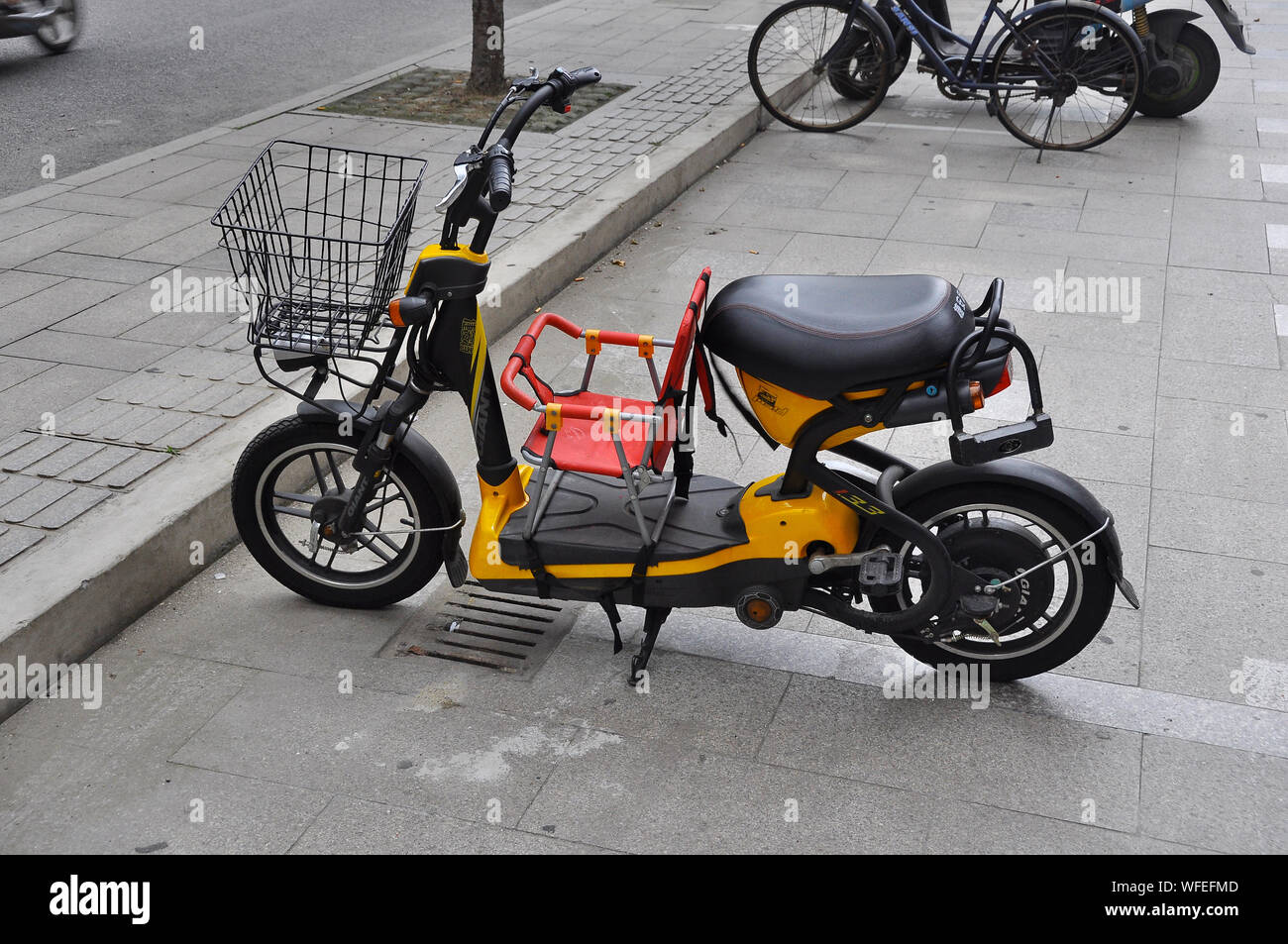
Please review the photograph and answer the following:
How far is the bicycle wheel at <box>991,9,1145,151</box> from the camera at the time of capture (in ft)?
25.9

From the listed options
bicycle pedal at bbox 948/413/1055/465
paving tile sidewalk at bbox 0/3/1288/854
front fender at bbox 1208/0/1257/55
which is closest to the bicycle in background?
front fender at bbox 1208/0/1257/55

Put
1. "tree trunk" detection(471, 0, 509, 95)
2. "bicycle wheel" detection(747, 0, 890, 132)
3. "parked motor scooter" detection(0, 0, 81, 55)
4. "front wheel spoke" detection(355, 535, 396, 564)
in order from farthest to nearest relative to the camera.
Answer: "parked motor scooter" detection(0, 0, 81, 55) < "tree trunk" detection(471, 0, 509, 95) < "bicycle wheel" detection(747, 0, 890, 132) < "front wheel spoke" detection(355, 535, 396, 564)

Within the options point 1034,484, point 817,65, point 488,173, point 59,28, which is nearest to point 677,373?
point 488,173

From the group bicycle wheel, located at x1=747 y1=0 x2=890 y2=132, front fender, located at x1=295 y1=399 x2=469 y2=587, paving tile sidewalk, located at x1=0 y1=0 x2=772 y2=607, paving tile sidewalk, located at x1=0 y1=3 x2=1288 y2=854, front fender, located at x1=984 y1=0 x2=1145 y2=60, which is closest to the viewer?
paving tile sidewalk, located at x1=0 y1=3 x2=1288 y2=854

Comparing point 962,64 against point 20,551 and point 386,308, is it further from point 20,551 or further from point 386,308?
point 20,551

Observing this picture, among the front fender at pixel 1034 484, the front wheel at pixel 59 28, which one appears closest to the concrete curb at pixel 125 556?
the front fender at pixel 1034 484

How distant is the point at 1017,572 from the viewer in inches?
127

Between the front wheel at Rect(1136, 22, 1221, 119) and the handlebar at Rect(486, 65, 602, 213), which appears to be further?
the front wheel at Rect(1136, 22, 1221, 119)

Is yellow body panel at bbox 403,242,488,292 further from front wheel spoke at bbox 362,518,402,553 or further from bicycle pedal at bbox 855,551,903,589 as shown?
bicycle pedal at bbox 855,551,903,589

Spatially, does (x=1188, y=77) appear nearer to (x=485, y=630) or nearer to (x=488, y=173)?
(x=488, y=173)

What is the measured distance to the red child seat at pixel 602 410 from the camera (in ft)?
10.3

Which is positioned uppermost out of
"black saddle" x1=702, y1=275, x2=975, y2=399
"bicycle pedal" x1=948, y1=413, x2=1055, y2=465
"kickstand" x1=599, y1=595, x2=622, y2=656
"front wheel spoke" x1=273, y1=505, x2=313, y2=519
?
"black saddle" x1=702, y1=275, x2=975, y2=399

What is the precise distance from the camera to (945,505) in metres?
3.17

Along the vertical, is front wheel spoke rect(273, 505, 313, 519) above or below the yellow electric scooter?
below
